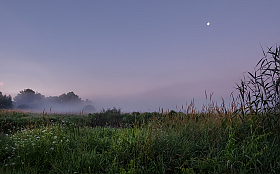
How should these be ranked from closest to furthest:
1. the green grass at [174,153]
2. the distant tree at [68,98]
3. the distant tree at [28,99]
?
1. the green grass at [174,153]
2. the distant tree at [28,99]
3. the distant tree at [68,98]

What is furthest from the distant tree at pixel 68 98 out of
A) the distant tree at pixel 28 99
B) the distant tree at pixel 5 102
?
the distant tree at pixel 5 102

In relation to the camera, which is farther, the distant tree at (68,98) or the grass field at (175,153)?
the distant tree at (68,98)

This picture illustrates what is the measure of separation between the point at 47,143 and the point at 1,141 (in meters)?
2.18

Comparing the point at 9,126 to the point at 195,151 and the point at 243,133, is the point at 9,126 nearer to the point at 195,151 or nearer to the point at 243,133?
the point at 195,151

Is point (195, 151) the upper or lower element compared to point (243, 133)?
lower

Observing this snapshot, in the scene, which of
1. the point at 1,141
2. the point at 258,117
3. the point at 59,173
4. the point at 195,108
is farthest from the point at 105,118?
the point at 258,117

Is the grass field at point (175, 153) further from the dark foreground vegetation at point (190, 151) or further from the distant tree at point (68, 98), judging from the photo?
the distant tree at point (68, 98)

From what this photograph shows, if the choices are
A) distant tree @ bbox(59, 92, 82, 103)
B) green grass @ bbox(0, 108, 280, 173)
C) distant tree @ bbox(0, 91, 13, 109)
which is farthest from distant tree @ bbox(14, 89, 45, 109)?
green grass @ bbox(0, 108, 280, 173)

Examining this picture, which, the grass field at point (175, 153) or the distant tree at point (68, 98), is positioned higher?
the distant tree at point (68, 98)

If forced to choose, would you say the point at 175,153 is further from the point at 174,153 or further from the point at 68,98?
the point at 68,98

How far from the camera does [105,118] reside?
12.2 meters

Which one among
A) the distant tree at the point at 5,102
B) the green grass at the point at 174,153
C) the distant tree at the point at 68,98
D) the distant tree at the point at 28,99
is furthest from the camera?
the distant tree at the point at 68,98

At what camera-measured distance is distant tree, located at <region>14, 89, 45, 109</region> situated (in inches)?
1654

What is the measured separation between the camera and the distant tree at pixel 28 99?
42.0 meters
